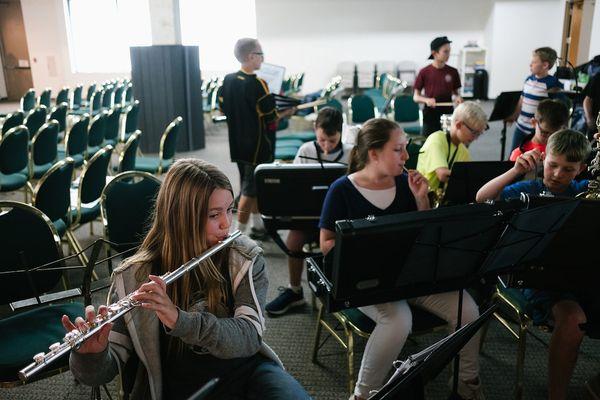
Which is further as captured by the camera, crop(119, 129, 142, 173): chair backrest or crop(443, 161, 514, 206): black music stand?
crop(119, 129, 142, 173): chair backrest

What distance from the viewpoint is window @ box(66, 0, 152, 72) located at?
46.6 feet

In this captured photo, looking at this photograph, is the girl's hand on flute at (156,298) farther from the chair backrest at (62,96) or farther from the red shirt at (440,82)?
the chair backrest at (62,96)

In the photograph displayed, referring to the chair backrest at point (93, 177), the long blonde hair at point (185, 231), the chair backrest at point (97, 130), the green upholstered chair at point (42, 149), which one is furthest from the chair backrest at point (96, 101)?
the long blonde hair at point (185, 231)

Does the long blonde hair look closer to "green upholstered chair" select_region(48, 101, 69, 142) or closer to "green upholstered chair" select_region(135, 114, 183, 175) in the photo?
"green upholstered chair" select_region(135, 114, 183, 175)

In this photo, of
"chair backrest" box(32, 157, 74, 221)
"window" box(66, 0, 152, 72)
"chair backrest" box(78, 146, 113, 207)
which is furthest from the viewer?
"window" box(66, 0, 152, 72)

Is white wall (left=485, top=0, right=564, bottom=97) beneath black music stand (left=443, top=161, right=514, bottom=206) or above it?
above

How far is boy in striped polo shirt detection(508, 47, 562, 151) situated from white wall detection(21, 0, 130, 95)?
12485 millimetres

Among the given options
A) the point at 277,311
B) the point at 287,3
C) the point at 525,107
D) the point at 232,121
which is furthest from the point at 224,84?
the point at 287,3

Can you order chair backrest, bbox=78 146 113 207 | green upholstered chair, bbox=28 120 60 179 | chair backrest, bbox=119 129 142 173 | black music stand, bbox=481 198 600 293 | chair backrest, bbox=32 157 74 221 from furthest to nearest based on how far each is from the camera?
green upholstered chair, bbox=28 120 60 179 → chair backrest, bbox=119 129 142 173 → chair backrest, bbox=78 146 113 207 → chair backrest, bbox=32 157 74 221 → black music stand, bbox=481 198 600 293

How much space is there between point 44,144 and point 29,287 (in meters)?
3.16

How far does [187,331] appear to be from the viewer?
1343 mm

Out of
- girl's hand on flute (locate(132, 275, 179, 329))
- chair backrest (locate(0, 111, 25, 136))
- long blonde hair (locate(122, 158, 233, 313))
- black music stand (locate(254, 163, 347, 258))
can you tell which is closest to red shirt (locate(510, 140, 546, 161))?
black music stand (locate(254, 163, 347, 258))

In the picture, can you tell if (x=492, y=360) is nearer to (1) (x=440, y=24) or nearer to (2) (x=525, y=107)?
(2) (x=525, y=107)

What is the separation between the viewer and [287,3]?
14461 mm
